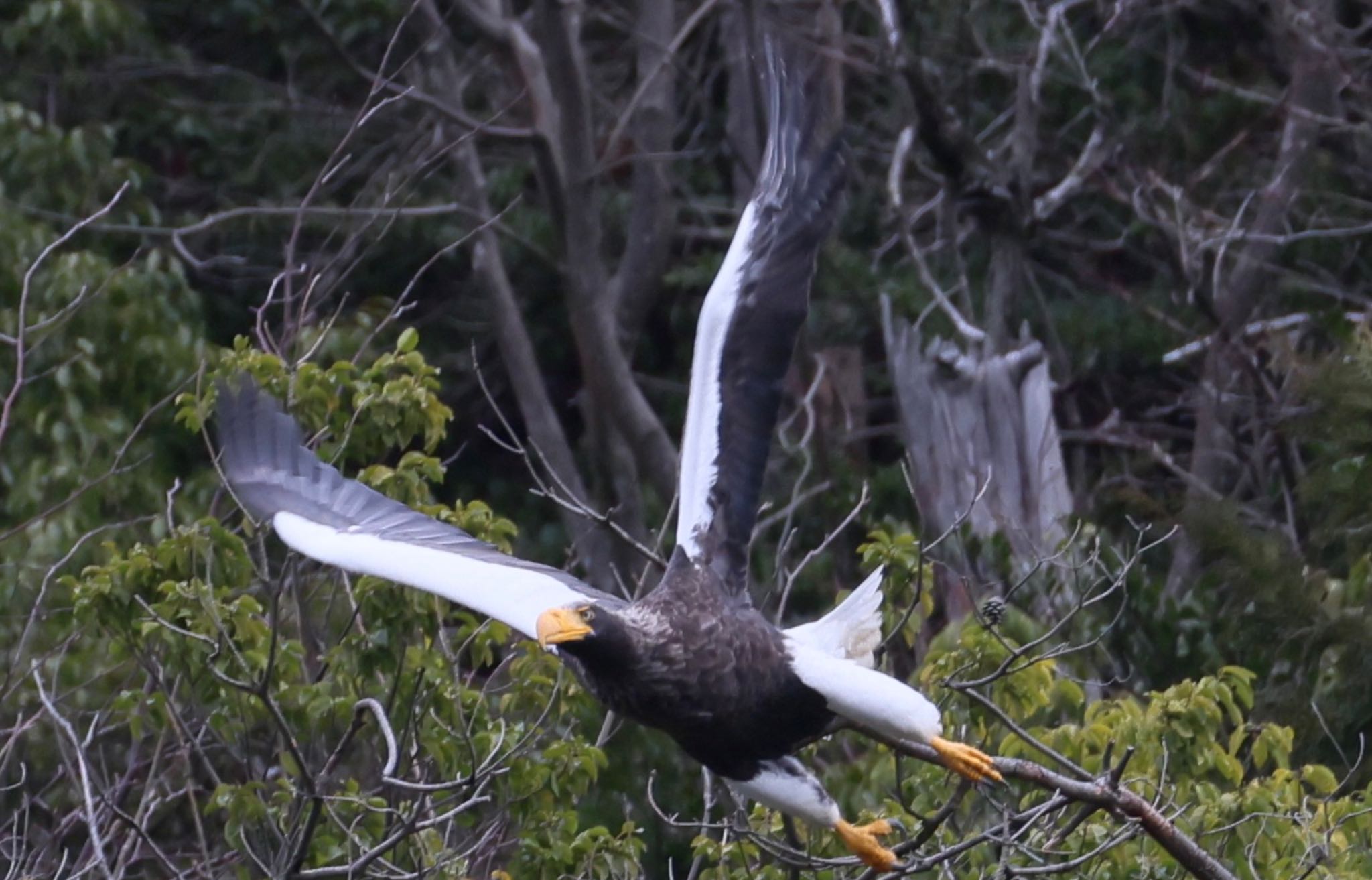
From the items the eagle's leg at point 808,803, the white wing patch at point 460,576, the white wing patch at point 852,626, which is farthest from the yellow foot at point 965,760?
the white wing patch at point 460,576

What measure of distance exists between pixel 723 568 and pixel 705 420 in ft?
1.11

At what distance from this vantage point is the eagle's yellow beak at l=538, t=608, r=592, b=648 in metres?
4.22

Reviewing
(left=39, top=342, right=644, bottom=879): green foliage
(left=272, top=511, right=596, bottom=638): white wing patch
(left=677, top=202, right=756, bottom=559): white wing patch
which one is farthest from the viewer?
(left=677, top=202, right=756, bottom=559): white wing patch

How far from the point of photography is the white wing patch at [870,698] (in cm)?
413

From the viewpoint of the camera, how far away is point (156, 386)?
23.9ft

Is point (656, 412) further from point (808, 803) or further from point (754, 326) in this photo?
point (808, 803)

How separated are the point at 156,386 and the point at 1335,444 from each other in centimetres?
388

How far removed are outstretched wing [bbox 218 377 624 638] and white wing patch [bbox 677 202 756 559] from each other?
293mm

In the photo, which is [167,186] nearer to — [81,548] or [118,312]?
[118,312]

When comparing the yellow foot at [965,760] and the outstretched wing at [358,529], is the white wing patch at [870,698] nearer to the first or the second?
the yellow foot at [965,760]

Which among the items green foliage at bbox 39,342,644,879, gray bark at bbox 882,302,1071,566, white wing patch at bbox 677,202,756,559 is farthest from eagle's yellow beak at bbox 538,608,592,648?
gray bark at bbox 882,302,1071,566

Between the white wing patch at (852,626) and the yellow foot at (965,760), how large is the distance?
0.40 metres

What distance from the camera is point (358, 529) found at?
484 cm

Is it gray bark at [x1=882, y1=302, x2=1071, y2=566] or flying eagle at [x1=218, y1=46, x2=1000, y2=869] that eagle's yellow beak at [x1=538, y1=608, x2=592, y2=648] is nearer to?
flying eagle at [x1=218, y1=46, x2=1000, y2=869]
